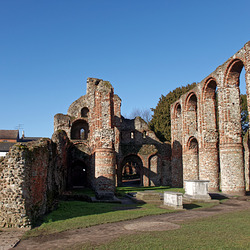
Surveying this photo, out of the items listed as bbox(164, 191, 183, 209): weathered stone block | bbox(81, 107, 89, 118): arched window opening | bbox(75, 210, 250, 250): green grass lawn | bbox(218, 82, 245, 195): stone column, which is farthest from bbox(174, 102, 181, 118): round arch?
bbox(75, 210, 250, 250): green grass lawn

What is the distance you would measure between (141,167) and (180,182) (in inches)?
185

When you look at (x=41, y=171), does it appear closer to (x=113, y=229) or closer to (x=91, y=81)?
(x=113, y=229)

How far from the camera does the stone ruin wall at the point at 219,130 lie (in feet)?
53.6

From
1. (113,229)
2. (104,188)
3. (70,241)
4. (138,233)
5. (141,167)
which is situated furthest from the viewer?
(141,167)

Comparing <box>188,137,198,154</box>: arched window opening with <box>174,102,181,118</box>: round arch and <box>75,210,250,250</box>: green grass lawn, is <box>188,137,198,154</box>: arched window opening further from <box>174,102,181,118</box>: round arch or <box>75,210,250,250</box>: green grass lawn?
<box>75,210,250,250</box>: green grass lawn

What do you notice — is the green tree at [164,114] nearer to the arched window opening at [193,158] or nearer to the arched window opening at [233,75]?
the arched window opening at [193,158]

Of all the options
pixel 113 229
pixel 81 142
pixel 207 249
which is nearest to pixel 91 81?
pixel 81 142

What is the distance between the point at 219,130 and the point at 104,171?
766 centimetres

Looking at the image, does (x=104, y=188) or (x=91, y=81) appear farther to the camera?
(x=91, y=81)

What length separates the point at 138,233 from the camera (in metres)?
6.63

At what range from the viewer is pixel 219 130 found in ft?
56.2

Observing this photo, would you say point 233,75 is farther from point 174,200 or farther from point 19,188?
point 19,188

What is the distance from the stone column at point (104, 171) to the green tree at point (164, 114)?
18594mm

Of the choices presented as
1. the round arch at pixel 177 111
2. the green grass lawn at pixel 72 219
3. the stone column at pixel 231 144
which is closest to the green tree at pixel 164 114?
the round arch at pixel 177 111
